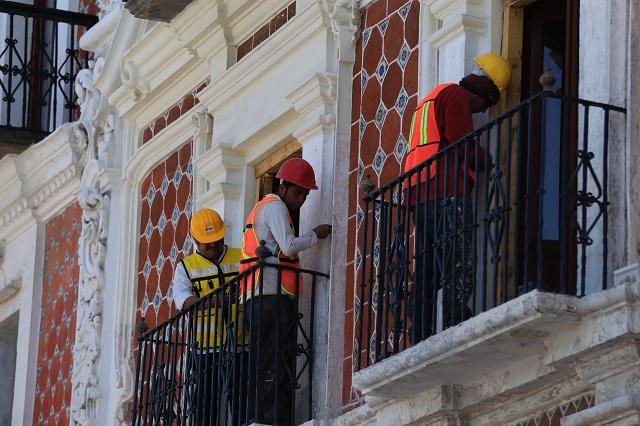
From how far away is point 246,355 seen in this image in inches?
527

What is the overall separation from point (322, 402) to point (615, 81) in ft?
9.35

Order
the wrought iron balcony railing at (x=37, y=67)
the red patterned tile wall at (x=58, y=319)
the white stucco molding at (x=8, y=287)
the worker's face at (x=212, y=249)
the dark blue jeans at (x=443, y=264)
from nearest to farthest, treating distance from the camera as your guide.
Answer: the dark blue jeans at (x=443, y=264), the worker's face at (x=212, y=249), the red patterned tile wall at (x=58, y=319), the wrought iron balcony railing at (x=37, y=67), the white stucco molding at (x=8, y=287)

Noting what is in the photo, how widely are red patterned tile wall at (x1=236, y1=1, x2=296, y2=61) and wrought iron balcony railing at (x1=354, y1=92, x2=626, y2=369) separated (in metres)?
2.29

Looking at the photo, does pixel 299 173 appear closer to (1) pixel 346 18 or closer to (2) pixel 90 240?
(1) pixel 346 18

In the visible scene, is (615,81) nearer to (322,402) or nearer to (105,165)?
(322,402)

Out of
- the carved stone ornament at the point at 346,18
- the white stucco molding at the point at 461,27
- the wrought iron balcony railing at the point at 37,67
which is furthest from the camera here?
the wrought iron balcony railing at the point at 37,67

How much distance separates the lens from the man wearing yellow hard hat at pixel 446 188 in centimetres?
1136

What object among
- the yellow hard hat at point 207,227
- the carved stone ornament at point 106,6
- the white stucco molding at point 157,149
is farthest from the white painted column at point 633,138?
the carved stone ornament at point 106,6

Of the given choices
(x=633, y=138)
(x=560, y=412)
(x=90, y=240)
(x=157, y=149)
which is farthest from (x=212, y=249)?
(x=633, y=138)

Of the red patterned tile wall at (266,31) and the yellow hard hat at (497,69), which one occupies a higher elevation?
the red patterned tile wall at (266,31)

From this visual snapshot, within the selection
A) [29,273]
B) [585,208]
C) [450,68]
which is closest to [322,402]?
[450,68]

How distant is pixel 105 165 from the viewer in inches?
648

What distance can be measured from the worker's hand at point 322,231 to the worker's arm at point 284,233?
0.08 feet

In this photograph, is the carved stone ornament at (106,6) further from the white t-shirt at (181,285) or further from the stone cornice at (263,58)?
the white t-shirt at (181,285)
